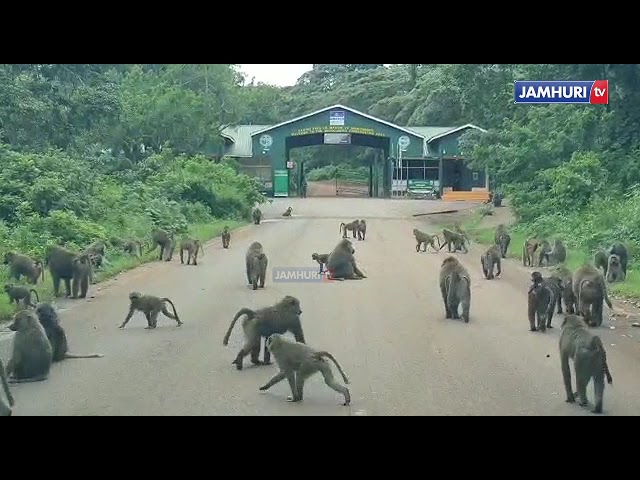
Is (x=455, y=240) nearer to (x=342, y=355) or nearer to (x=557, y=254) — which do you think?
(x=557, y=254)

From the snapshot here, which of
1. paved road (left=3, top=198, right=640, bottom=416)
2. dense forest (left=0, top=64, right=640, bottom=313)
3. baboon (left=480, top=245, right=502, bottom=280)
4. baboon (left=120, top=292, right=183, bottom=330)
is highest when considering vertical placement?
dense forest (left=0, top=64, right=640, bottom=313)

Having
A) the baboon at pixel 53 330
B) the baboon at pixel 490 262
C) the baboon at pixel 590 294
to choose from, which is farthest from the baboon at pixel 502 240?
the baboon at pixel 53 330

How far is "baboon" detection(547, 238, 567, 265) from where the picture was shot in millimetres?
14742

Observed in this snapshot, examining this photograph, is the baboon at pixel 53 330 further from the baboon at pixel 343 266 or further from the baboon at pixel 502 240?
the baboon at pixel 502 240

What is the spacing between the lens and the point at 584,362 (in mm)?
6535

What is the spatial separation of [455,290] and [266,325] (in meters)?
3.17

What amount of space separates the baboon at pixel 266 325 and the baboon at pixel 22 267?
5.46 m

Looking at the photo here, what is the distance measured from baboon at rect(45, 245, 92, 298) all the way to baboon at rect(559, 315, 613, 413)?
23.1ft

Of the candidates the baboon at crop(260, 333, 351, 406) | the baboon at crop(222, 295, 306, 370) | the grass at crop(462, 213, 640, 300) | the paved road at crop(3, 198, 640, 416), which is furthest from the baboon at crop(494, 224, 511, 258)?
the baboon at crop(260, 333, 351, 406)

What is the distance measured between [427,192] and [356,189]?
3847mm

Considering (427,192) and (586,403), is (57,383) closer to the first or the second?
(586,403)

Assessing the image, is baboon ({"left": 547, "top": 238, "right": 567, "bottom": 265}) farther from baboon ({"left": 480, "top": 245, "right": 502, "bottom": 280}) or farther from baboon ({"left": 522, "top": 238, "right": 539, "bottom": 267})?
baboon ({"left": 480, "top": 245, "right": 502, "bottom": 280})

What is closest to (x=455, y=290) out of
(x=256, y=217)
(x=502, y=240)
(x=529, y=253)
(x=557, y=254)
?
(x=557, y=254)

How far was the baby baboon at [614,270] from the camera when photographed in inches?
514
